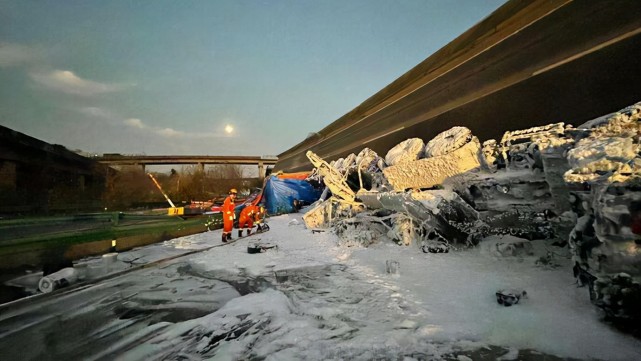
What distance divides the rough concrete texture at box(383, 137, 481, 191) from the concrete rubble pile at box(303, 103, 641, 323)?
1 cm

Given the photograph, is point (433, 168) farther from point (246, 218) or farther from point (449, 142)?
point (246, 218)

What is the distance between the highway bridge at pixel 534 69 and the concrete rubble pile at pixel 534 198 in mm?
358

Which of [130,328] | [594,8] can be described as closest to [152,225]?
[130,328]

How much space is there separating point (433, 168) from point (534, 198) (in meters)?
1.42

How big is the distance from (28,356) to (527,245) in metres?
4.66

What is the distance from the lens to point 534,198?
116 inches

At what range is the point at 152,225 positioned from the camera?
6750 millimetres

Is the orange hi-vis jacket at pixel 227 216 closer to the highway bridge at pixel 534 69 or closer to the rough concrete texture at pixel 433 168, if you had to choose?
the rough concrete texture at pixel 433 168

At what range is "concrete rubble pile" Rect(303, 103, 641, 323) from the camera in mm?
1597

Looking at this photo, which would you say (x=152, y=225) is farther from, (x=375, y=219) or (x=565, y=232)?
(x=565, y=232)

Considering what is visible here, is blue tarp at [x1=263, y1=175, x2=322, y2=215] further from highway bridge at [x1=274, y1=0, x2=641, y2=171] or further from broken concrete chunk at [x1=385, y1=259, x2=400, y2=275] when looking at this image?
broken concrete chunk at [x1=385, y1=259, x2=400, y2=275]

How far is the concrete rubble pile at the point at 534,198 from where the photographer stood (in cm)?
160

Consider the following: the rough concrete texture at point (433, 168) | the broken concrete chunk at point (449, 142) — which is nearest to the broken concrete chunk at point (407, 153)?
the rough concrete texture at point (433, 168)

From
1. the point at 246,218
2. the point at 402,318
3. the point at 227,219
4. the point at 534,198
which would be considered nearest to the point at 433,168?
Result: the point at 534,198
